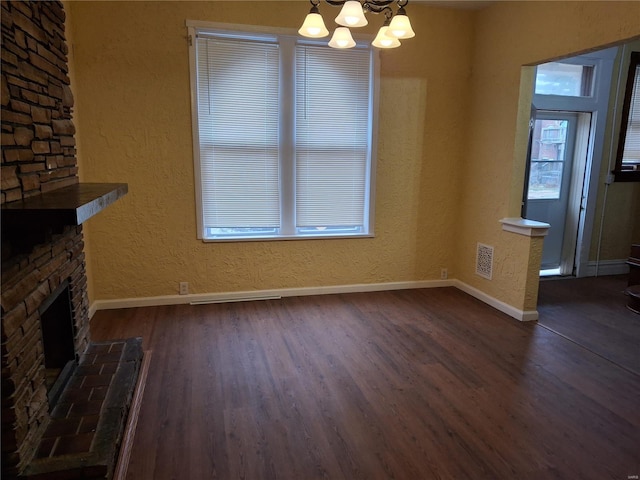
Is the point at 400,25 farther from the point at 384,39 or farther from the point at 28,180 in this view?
the point at 28,180

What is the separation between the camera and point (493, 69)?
4.02 m

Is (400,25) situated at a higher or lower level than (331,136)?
higher

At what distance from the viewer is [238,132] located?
3.90m

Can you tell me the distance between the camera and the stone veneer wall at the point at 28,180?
62.1 inches

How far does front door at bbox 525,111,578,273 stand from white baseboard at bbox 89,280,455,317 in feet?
4.77

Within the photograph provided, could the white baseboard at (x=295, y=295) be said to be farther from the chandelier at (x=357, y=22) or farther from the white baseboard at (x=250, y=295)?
the chandelier at (x=357, y=22)

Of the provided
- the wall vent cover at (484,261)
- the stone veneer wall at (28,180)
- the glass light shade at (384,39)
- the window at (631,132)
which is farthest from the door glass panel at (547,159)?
the stone veneer wall at (28,180)

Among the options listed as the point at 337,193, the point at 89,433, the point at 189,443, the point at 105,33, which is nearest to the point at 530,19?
the point at 337,193

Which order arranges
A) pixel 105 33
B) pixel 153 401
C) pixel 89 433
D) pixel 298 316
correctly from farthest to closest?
pixel 298 316
pixel 105 33
pixel 153 401
pixel 89 433

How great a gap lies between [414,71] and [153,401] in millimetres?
3667

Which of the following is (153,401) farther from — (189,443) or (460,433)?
(460,433)

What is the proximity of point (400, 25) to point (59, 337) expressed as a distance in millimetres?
2524

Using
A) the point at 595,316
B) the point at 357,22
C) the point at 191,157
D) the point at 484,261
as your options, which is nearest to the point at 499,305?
the point at 484,261

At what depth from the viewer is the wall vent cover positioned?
414cm
